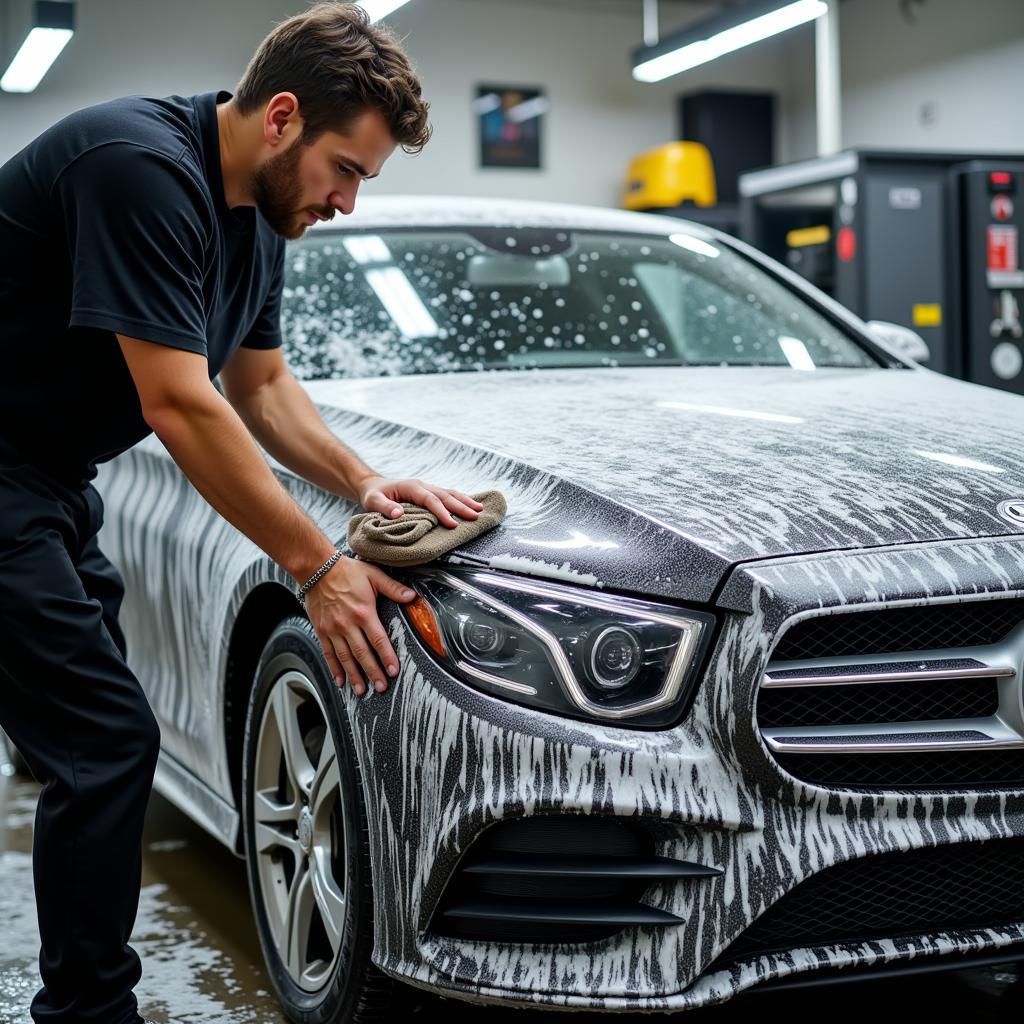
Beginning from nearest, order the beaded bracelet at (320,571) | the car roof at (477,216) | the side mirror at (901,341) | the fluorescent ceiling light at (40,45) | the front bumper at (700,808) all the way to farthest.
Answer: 1. the front bumper at (700,808)
2. the beaded bracelet at (320,571)
3. the car roof at (477,216)
4. the side mirror at (901,341)
5. the fluorescent ceiling light at (40,45)

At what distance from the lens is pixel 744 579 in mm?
1719

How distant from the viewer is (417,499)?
6.41 ft

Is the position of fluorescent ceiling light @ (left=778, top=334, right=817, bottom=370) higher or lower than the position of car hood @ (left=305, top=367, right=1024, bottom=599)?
higher

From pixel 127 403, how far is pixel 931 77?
12.1m

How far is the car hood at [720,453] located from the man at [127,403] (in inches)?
8.9

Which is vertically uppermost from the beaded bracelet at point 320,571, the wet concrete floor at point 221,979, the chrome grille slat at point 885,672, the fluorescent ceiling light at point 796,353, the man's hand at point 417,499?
the fluorescent ceiling light at point 796,353

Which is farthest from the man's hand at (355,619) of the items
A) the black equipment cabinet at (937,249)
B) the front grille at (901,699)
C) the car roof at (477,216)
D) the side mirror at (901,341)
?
the black equipment cabinet at (937,249)

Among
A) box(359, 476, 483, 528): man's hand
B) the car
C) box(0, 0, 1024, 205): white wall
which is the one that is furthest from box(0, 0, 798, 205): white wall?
the car

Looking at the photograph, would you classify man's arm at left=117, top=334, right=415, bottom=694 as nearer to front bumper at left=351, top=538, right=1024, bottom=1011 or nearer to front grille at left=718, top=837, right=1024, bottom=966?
front bumper at left=351, top=538, right=1024, bottom=1011

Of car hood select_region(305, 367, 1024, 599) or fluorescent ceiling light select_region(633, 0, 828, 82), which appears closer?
car hood select_region(305, 367, 1024, 599)

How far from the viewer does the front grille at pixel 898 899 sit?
1720 mm

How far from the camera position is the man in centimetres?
181

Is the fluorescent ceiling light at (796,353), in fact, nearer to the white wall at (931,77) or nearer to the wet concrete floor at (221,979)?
the wet concrete floor at (221,979)

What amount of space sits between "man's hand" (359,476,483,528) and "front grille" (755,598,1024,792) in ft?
1.48
